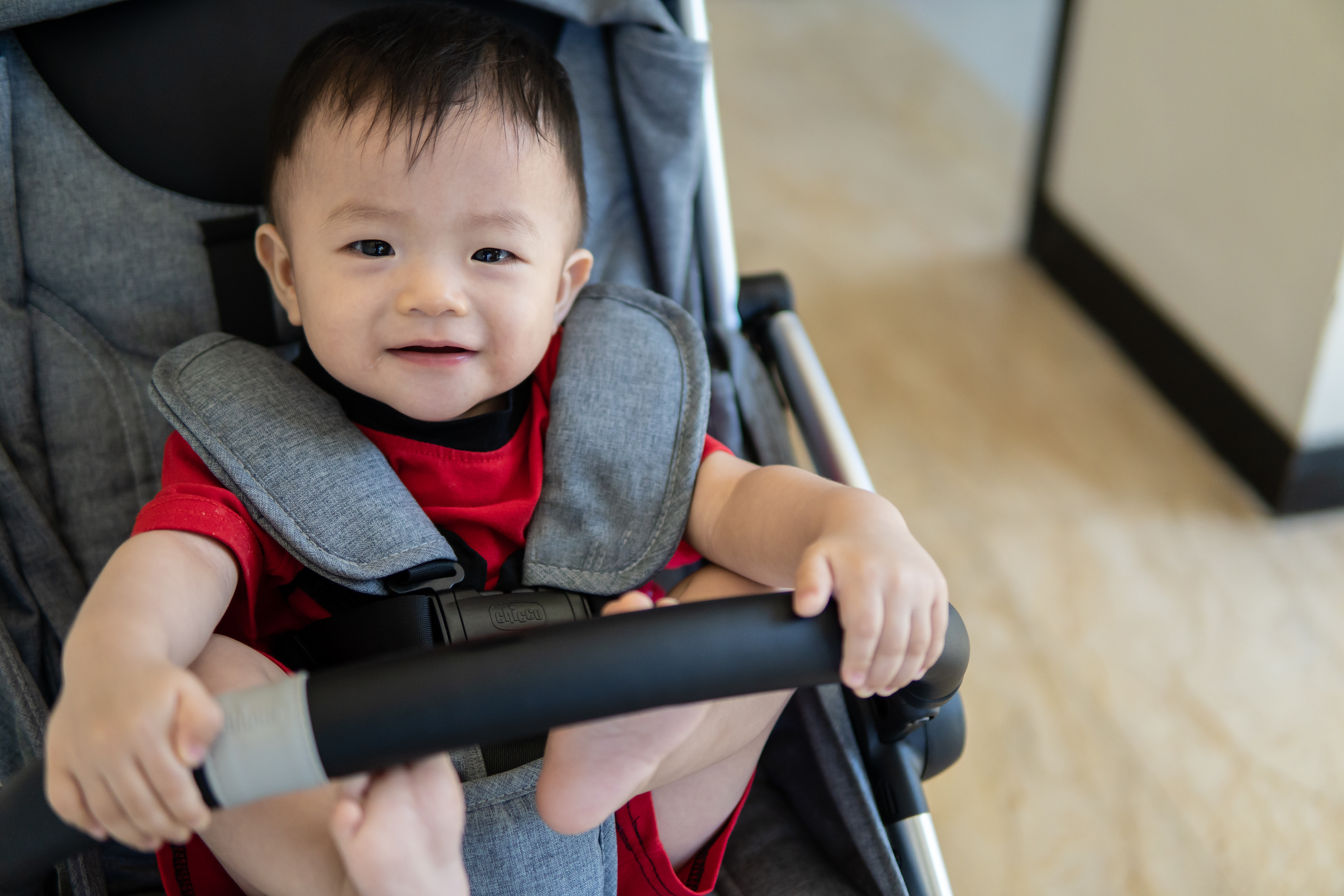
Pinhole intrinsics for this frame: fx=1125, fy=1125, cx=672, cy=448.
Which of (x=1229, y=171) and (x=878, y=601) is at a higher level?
(x=878, y=601)

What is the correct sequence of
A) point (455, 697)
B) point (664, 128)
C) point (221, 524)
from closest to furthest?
point (455, 697), point (221, 524), point (664, 128)

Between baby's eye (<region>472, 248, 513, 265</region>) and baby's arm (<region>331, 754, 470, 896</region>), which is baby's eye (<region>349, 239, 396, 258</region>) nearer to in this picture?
baby's eye (<region>472, 248, 513, 265</region>)

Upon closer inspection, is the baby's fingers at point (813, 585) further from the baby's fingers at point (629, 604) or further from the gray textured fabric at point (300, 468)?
the gray textured fabric at point (300, 468)

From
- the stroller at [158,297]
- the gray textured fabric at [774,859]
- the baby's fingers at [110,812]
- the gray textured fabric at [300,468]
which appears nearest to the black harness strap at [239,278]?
the stroller at [158,297]

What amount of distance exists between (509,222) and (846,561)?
342 millimetres

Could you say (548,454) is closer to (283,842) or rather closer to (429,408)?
(429,408)

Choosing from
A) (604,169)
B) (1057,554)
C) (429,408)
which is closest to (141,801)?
(429,408)

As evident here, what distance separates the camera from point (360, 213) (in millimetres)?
765

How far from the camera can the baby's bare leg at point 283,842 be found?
0.64m

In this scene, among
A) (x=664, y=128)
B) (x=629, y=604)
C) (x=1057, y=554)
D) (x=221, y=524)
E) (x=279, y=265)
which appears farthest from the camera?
(x=1057, y=554)

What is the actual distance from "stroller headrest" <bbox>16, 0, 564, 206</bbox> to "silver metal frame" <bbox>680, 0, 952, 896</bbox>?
20 cm

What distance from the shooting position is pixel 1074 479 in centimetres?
169

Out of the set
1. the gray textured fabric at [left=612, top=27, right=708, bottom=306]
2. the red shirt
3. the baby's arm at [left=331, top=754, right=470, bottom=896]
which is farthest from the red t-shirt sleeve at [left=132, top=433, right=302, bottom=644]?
the gray textured fabric at [left=612, top=27, right=708, bottom=306]

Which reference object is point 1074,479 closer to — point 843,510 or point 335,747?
point 843,510
